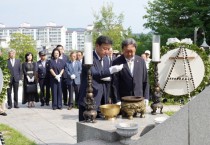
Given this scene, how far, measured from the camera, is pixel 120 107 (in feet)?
17.0

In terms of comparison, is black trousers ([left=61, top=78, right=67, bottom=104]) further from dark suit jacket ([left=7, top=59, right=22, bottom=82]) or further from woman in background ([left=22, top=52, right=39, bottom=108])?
dark suit jacket ([left=7, top=59, right=22, bottom=82])

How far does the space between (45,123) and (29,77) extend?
8.31 ft

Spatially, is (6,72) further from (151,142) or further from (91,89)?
(151,142)

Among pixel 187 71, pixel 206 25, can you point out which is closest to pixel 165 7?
pixel 206 25

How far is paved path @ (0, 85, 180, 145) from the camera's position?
6949 mm

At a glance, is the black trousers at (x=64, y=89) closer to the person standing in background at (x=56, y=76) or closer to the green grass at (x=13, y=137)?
the person standing in background at (x=56, y=76)

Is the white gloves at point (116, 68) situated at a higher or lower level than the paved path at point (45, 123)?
higher

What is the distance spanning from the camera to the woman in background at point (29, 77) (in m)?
10.5

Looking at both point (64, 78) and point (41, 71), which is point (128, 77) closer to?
point (64, 78)

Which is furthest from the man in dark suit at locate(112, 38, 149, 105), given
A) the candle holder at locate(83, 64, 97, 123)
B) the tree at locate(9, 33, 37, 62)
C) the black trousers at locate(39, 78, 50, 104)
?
the tree at locate(9, 33, 37, 62)

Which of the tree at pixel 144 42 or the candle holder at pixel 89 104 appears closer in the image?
the candle holder at pixel 89 104

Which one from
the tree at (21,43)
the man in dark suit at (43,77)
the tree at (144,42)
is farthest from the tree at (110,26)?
the tree at (21,43)

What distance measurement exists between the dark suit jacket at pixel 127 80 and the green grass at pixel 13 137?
204cm

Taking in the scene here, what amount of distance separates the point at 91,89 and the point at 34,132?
307 cm
